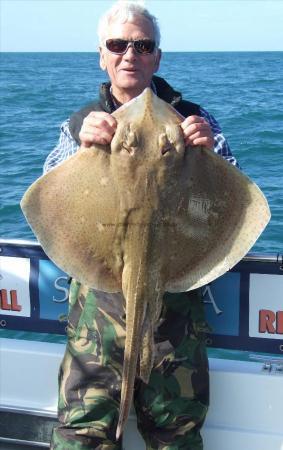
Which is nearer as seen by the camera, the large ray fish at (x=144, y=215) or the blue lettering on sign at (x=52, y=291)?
the large ray fish at (x=144, y=215)

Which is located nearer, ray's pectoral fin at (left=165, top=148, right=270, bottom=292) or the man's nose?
ray's pectoral fin at (left=165, top=148, right=270, bottom=292)

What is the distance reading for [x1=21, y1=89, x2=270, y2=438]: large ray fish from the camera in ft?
7.13

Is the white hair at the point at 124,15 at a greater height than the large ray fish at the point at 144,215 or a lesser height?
greater

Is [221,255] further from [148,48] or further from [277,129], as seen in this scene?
[277,129]

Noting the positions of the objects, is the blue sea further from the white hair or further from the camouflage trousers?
the white hair

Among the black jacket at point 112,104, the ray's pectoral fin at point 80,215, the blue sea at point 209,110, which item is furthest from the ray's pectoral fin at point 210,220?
the blue sea at point 209,110

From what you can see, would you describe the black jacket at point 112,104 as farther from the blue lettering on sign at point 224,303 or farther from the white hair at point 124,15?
the blue lettering on sign at point 224,303

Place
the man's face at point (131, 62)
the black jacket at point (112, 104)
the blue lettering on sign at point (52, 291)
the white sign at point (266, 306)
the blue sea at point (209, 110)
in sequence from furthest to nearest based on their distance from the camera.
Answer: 1. the blue sea at point (209, 110)
2. the blue lettering on sign at point (52, 291)
3. the white sign at point (266, 306)
4. the black jacket at point (112, 104)
5. the man's face at point (131, 62)

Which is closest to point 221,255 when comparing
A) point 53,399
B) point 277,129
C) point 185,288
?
point 185,288

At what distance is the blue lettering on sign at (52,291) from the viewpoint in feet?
10.4

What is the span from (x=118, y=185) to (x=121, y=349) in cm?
77

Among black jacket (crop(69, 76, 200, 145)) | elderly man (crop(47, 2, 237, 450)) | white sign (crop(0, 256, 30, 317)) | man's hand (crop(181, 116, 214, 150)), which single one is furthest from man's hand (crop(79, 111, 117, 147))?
white sign (crop(0, 256, 30, 317))

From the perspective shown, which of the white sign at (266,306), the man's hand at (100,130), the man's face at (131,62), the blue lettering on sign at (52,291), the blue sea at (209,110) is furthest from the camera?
the blue sea at (209,110)

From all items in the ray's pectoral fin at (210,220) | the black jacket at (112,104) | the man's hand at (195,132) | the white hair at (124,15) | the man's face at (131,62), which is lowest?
the ray's pectoral fin at (210,220)
